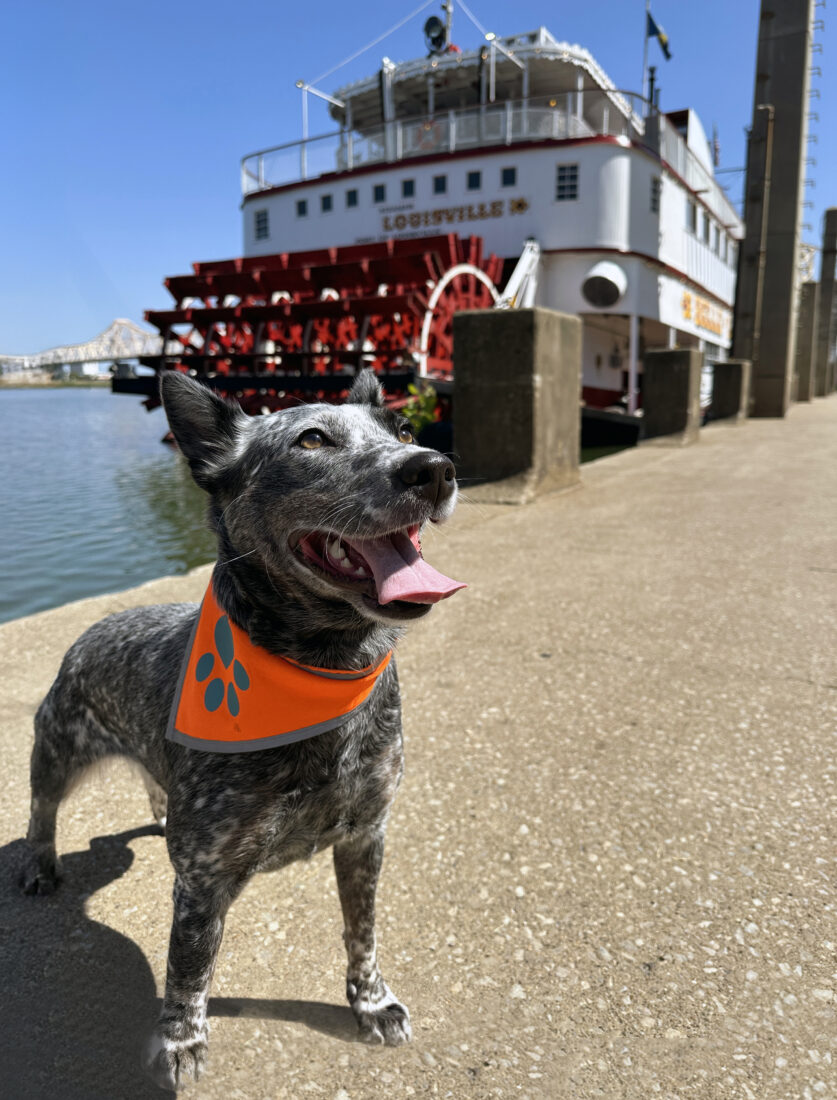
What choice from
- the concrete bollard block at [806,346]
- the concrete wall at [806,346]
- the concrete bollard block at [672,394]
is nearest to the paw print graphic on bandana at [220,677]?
the concrete bollard block at [672,394]

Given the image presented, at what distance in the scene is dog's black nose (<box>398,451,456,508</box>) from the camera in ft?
5.20

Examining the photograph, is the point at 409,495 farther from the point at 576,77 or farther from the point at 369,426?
the point at 576,77

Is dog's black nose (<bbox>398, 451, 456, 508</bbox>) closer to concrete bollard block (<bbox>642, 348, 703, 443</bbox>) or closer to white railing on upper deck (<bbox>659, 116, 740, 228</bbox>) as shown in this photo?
concrete bollard block (<bbox>642, 348, 703, 443</bbox>)

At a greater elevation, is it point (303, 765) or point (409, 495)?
point (409, 495)

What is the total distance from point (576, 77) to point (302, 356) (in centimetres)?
1301

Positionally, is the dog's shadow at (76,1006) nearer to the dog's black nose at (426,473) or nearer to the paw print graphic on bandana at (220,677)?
the paw print graphic on bandana at (220,677)

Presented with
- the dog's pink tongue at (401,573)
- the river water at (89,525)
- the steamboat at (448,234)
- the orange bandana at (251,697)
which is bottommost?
the river water at (89,525)

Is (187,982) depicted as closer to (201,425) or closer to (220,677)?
(220,677)

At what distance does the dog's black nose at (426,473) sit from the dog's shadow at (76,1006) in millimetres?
1280

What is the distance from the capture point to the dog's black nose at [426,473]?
158 centimetres

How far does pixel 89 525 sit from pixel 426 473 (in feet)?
35.0

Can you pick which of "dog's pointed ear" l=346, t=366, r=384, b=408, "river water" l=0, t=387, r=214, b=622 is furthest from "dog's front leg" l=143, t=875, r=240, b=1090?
"river water" l=0, t=387, r=214, b=622

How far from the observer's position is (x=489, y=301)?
803 inches

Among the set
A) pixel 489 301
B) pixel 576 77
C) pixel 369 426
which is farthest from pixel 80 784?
pixel 576 77
